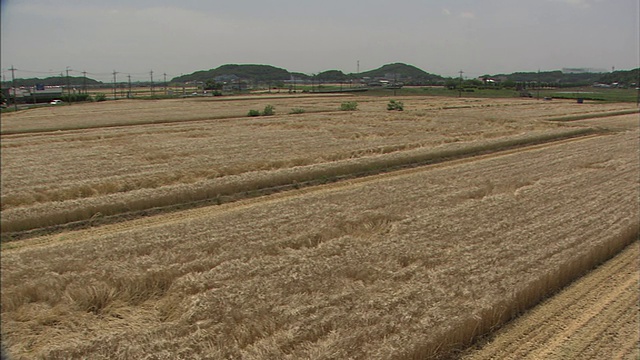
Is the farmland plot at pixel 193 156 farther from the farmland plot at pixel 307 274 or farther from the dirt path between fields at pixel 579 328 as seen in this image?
the dirt path between fields at pixel 579 328

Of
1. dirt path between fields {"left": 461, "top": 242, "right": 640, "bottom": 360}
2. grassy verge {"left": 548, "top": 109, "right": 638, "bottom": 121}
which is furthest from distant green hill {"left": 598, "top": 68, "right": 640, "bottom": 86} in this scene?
dirt path between fields {"left": 461, "top": 242, "right": 640, "bottom": 360}

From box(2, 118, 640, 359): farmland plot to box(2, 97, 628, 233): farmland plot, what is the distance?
152 cm

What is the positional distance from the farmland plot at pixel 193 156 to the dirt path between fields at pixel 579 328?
28.1ft

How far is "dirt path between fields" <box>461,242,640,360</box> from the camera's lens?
213 inches

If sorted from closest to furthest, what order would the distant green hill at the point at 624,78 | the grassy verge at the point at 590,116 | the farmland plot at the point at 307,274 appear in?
the farmland plot at the point at 307,274, the grassy verge at the point at 590,116, the distant green hill at the point at 624,78

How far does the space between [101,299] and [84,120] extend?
31.9m

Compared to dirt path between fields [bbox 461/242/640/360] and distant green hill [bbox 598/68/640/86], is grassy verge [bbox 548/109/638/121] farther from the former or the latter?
distant green hill [bbox 598/68/640/86]

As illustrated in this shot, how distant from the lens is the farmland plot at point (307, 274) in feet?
17.2

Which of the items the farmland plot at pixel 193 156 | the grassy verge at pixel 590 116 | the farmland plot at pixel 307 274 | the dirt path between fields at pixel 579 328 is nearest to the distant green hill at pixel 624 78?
the grassy verge at pixel 590 116

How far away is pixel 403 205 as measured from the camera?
1105cm

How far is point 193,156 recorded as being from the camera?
1817 centimetres

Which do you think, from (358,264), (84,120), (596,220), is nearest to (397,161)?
(596,220)

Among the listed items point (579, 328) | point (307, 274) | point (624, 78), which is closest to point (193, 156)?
point (307, 274)

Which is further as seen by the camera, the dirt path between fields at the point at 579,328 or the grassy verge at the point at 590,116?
the grassy verge at the point at 590,116
